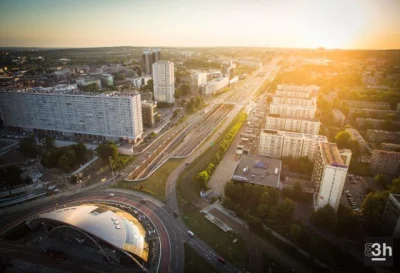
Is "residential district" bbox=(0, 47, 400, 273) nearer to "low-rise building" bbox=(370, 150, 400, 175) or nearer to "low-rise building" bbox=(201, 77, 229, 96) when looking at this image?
"low-rise building" bbox=(370, 150, 400, 175)

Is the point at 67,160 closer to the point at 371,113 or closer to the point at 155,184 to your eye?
the point at 155,184

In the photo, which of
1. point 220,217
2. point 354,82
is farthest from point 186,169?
point 354,82

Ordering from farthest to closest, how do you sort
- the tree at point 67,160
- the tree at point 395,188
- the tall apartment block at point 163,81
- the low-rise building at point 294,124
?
1. the tall apartment block at point 163,81
2. the low-rise building at point 294,124
3. the tree at point 67,160
4. the tree at point 395,188

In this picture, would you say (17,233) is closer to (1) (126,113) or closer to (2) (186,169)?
(2) (186,169)

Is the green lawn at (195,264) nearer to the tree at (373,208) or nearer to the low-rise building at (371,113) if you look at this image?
the tree at (373,208)

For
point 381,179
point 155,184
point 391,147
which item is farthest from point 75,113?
point 391,147

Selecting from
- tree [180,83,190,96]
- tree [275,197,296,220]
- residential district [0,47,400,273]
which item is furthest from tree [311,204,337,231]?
tree [180,83,190,96]

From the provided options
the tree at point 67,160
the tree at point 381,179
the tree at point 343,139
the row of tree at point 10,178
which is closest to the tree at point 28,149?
the tree at point 67,160
